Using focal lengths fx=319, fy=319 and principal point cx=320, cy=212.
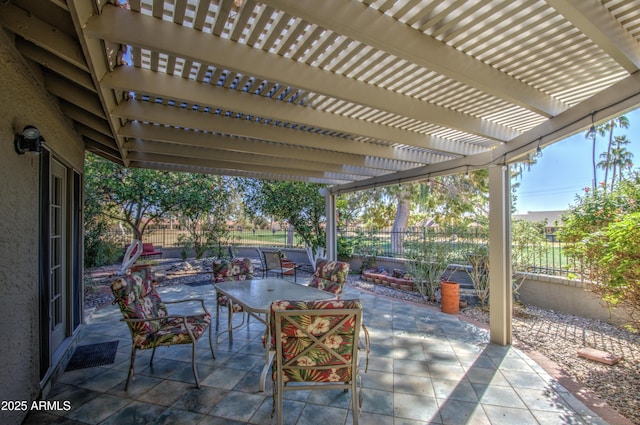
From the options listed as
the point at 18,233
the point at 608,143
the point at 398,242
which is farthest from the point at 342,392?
the point at 608,143

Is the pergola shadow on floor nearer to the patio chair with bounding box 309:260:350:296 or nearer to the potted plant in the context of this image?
the patio chair with bounding box 309:260:350:296

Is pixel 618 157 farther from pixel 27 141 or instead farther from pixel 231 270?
pixel 27 141

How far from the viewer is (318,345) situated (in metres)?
2.21

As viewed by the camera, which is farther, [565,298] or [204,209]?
[204,209]

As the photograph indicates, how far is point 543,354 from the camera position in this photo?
12.0 ft

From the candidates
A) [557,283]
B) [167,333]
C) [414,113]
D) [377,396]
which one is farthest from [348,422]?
[557,283]

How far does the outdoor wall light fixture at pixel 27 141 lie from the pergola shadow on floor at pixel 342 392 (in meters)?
1.96

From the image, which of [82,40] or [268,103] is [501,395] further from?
[82,40]

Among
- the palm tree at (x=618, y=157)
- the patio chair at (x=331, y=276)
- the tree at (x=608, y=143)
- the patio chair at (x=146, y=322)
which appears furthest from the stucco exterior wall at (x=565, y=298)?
the palm tree at (x=618, y=157)

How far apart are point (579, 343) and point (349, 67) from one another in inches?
171

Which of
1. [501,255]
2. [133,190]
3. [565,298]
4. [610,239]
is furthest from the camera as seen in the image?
[133,190]

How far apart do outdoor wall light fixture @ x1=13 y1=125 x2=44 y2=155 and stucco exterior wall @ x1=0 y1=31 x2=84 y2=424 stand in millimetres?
48

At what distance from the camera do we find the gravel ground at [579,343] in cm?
285

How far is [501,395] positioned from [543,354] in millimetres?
1393
